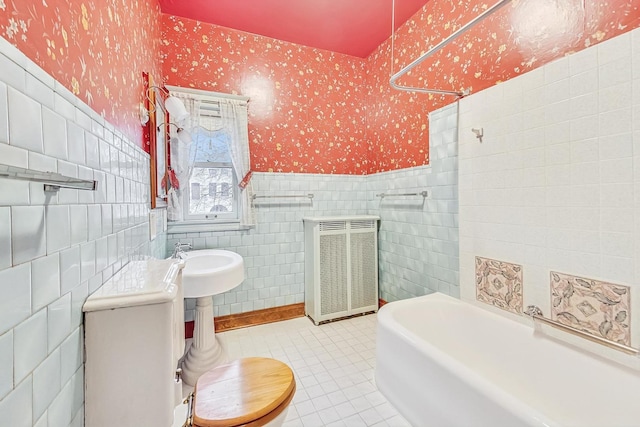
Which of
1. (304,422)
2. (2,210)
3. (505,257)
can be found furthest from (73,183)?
(505,257)

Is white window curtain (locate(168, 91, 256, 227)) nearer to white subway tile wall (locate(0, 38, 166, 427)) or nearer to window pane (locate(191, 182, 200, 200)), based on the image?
window pane (locate(191, 182, 200, 200))

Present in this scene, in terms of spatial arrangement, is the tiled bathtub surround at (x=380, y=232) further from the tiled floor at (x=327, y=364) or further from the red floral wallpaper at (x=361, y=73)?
the tiled floor at (x=327, y=364)

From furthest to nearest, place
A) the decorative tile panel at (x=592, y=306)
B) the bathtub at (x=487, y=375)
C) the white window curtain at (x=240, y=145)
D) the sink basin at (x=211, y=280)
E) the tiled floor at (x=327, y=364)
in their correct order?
the white window curtain at (x=240, y=145), the sink basin at (x=211, y=280), the tiled floor at (x=327, y=364), the decorative tile panel at (x=592, y=306), the bathtub at (x=487, y=375)

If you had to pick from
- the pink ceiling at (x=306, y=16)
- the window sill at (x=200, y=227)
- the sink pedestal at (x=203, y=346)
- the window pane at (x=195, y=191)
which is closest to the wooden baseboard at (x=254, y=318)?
the sink pedestal at (x=203, y=346)

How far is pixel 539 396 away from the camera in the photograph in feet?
4.76

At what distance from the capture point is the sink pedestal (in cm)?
203

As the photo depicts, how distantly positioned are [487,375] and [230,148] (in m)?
2.74

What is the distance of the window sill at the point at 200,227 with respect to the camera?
A: 8.21ft

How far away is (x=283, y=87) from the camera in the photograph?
114 inches

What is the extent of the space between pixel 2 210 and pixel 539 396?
2231mm

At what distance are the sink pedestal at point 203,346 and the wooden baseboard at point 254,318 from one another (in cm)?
48

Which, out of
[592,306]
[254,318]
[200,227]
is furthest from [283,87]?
[592,306]

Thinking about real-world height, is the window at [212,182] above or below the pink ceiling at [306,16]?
below

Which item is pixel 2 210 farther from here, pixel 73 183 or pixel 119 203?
pixel 119 203
